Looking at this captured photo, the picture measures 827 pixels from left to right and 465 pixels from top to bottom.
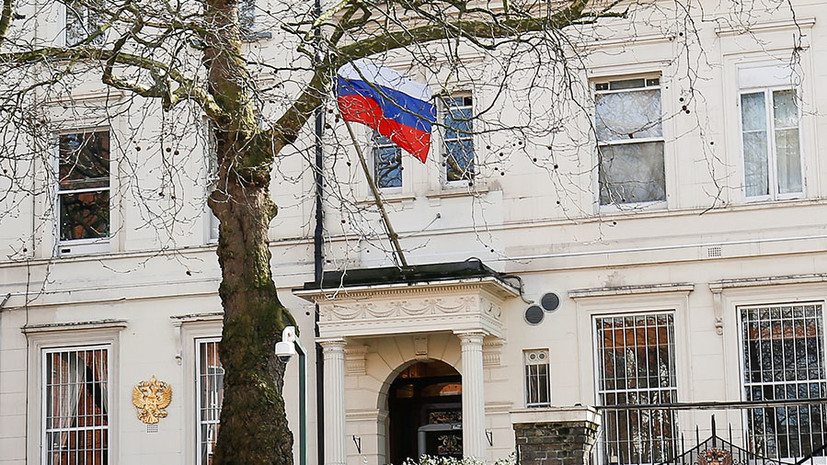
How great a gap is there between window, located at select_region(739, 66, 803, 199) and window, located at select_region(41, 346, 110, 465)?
1007cm

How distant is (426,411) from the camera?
22797 millimetres

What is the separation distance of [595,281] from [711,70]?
3.37 meters

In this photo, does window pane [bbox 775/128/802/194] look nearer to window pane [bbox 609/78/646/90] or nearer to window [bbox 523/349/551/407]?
window pane [bbox 609/78/646/90]

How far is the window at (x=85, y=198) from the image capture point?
23281 millimetres

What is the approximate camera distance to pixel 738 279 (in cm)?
2025

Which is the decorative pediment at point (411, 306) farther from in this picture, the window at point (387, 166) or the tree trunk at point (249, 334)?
the tree trunk at point (249, 334)

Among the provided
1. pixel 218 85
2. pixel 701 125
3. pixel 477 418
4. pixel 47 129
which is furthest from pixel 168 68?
pixel 701 125

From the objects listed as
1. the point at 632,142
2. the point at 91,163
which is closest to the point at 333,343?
the point at 632,142

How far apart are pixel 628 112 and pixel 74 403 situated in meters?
9.54

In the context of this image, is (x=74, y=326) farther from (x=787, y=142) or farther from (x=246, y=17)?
(x=787, y=142)

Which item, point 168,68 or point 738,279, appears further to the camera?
point 738,279

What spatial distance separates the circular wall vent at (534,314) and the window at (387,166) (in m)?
2.79

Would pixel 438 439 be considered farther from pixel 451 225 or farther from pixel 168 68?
pixel 168 68

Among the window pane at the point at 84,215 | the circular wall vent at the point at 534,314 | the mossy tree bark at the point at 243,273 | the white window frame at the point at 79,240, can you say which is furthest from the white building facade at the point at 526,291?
the mossy tree bark at the point at 243,273
